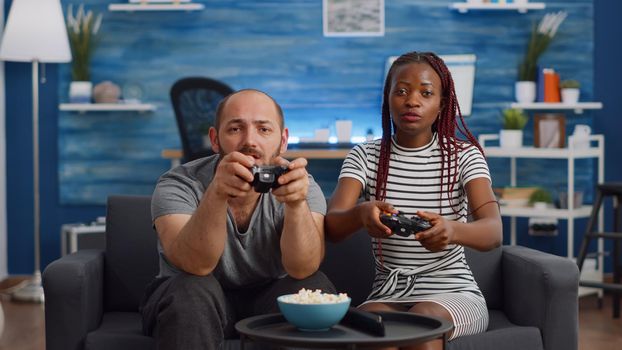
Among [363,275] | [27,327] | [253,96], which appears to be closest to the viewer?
[253,96]

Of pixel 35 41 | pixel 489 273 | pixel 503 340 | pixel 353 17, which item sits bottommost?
pixel 503 340

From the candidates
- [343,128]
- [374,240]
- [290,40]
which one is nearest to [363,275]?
[374,240]

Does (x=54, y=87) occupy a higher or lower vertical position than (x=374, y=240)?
higher

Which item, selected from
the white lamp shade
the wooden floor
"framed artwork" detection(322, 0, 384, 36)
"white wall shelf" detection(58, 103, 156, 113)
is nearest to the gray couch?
the wooden floor

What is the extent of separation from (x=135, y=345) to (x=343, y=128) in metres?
3.18

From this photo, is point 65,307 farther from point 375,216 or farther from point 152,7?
point 152,7

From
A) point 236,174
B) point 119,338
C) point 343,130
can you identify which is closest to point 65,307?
point 119,338

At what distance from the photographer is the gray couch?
264 centimetres

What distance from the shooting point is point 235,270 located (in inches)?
102

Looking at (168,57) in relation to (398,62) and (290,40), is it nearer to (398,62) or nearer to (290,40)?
(290,40)

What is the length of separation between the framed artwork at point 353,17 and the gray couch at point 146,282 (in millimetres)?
2992

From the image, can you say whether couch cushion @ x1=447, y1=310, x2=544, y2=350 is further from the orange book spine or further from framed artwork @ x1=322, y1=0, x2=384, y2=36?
framed artwork @ x1=322, y1=0, x2=384, y2=36

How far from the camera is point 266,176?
220 cm

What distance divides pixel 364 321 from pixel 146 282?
3.57ft
